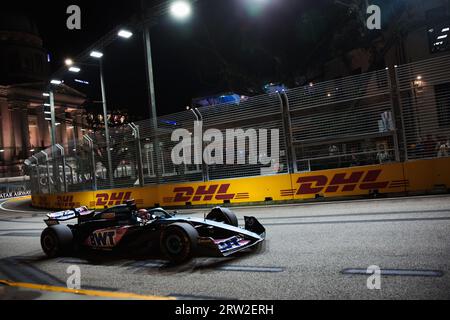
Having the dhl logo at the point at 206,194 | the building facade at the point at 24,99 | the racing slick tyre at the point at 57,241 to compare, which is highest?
the building facade at the point at 24,99

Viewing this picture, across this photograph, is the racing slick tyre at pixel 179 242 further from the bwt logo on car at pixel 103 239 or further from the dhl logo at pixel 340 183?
the dhl logo at pixel 340 183

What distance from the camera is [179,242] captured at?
19.9 ft

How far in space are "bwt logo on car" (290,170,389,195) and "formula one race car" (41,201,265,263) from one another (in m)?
6.01

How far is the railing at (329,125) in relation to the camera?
11297 mm

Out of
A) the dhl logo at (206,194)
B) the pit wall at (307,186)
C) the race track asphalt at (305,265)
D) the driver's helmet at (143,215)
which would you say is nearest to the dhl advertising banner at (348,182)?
the pit wall at (307,186)

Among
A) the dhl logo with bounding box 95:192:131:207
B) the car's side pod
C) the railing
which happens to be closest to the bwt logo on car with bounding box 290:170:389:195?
the railing

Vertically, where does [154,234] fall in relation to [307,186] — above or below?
below

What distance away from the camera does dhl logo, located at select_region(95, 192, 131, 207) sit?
1732 centimetres

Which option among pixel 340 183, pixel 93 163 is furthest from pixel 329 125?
pixel 93 163

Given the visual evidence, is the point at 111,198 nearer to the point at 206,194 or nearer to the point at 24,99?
the point at 206,194

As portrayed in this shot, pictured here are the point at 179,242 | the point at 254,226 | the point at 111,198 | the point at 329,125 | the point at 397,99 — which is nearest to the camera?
the point at 179,242

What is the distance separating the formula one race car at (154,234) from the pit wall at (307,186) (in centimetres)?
604

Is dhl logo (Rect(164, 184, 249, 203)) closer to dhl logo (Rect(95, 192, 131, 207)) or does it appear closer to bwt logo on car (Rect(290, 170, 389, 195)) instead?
bwt logo on car (Rect(290, 170, 389, 195))

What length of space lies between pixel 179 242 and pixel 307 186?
7.53 metres
